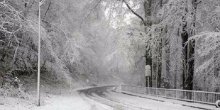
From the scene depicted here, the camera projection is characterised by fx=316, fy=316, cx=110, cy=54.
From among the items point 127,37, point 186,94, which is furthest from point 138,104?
point 127,37

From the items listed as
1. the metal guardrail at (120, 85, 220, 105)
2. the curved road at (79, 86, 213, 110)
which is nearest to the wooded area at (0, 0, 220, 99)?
the metal guardrail at (120, 85, 220, 105)

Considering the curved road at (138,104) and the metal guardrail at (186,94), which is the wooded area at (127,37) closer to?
the metal guardrail at (186,94)

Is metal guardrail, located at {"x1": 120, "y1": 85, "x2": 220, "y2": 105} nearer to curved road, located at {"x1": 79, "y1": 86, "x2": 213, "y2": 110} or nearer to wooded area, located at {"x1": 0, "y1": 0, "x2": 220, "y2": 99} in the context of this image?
wooded area, located at {"x1": 0, "y1": 0, "x2": 220, "y2": 99}

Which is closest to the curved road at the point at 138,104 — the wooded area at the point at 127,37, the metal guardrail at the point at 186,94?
the metal guardrail at the point at 186,94

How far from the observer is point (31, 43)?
25.0m

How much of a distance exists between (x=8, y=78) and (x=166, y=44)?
15.2 metres

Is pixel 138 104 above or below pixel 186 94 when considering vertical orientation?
below

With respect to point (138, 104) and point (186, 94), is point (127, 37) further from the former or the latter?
point (138, 104)

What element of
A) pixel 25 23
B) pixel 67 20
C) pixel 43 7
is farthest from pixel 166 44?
pixel 25 23

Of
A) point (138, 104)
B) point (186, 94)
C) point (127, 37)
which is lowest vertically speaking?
point (138, 104)

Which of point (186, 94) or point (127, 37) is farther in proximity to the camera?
point (127, 37)

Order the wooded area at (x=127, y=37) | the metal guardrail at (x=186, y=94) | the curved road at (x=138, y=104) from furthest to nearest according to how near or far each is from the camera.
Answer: the wooded area at (x=127, y=37) < the metal guardrail at (x=186, y=94) < the curved road at (x=138, y=104)

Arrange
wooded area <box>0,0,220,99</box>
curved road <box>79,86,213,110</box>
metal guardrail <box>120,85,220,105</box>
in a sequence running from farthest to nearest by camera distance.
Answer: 1. wooded area <box>0,0,220,99</box>
2. metal guardrail <box>120,85,220,105</box>
3. curved road <box>79,86,213,110</box>

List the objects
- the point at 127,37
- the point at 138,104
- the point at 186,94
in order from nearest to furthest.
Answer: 1. the point at 138,104
2. the point at 186,94
3. the point at 127,37
